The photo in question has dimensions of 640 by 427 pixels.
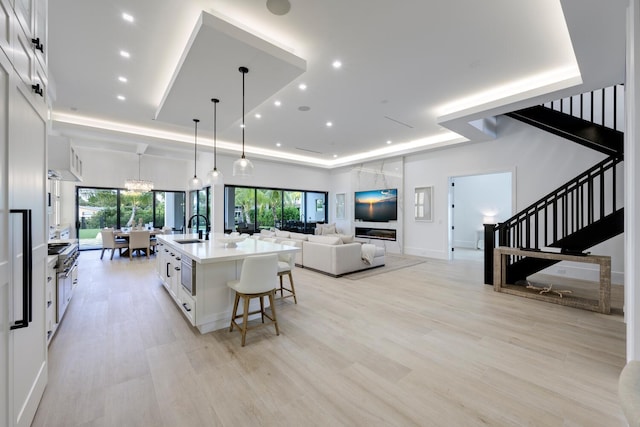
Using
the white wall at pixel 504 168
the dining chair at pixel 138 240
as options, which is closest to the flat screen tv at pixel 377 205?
the white wall at pixel 504 168

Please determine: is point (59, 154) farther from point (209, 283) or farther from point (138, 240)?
point (209, 283)

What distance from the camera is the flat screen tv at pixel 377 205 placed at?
886cm

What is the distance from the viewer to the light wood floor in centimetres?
180

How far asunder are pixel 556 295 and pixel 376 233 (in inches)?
219

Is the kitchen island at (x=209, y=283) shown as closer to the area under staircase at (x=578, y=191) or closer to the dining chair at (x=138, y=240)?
the area under staircase at (x=578, y=191)

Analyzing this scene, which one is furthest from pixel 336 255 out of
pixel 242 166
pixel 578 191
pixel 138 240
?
pixel 138 240

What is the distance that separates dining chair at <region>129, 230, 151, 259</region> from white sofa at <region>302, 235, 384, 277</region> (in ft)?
15.1

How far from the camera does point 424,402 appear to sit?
192 centimetres

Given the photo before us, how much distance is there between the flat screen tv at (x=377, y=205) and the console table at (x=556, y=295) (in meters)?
4.29

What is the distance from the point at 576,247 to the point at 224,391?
5.44 metres

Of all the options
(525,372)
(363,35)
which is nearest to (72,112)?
(363,35)

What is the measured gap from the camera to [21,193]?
156 cm

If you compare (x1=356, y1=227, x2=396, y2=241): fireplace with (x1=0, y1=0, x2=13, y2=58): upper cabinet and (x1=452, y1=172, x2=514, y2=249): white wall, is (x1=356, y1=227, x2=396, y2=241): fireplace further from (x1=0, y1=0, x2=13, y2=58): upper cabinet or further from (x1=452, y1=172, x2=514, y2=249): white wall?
(x1=0, y1=0, x2=13, y2=58): upper cabinet

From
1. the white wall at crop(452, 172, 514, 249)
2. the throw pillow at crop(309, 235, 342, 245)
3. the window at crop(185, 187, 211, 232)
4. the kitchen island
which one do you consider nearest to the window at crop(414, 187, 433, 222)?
the white wall at crop(452, 172, 514, 249)
